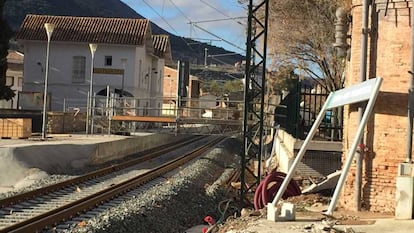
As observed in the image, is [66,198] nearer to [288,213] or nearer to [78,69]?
[288,213]

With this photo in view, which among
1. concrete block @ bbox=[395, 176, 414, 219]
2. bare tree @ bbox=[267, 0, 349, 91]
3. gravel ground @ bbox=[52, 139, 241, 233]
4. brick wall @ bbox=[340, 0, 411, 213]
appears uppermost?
bare tree @ bbox=[267, 0, 349, 91]

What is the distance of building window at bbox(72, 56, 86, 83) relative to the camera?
5825cm

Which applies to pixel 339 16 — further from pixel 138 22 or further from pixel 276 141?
pixel 138 22

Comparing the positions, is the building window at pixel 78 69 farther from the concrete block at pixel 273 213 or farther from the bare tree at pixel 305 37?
the concrete block at pixel 273 213

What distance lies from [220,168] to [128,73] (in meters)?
26.0

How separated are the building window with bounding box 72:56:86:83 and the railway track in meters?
31.8

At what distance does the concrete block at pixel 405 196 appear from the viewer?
10.6 meters

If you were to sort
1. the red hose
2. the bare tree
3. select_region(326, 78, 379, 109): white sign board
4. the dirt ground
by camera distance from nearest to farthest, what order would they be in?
1. the dirt ground
2. select_region(326, 78, 379, 109): white sign board
3. the red hose
4. the bare tree

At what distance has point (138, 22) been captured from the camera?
200ft

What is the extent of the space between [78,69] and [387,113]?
160ft

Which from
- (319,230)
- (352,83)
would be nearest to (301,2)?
(352,83)

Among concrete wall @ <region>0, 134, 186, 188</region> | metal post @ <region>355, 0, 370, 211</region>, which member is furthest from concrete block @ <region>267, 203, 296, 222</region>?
concrete wall @ <region>0, 134, 186, 188</region>

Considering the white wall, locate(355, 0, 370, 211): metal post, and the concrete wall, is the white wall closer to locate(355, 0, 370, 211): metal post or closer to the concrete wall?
the concrete wall

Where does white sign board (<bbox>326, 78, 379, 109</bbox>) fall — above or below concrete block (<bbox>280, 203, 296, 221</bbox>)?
above
